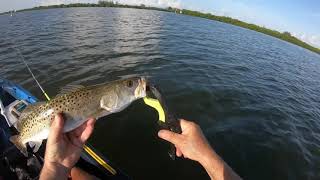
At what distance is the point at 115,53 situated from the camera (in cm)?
1939

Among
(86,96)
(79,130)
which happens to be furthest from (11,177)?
(86,96)

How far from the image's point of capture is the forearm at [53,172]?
3684 millimetres

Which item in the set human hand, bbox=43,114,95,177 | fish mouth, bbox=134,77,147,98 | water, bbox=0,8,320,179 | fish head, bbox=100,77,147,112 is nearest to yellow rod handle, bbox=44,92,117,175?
water, bbox=0,8,320,179

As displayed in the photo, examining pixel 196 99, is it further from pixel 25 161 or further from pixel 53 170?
pixel 53 170

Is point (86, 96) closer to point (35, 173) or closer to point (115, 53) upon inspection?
point (35, 173)

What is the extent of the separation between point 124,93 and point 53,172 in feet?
4.72

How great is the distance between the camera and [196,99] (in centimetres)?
1216

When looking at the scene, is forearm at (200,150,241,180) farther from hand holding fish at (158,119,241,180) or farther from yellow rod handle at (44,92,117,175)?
yellow rod handle at (44,92,117,175)

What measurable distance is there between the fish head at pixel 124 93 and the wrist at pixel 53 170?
1.11m

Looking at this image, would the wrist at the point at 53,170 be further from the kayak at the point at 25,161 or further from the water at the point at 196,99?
the water at the point at 196,99

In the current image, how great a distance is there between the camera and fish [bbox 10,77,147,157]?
333cm

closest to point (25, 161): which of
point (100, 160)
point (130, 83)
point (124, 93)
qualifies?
point (100, 160)

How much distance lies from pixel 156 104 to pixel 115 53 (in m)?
16.1

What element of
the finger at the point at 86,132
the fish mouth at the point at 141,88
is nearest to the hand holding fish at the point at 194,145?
the fish mouth at the point at 141,88
